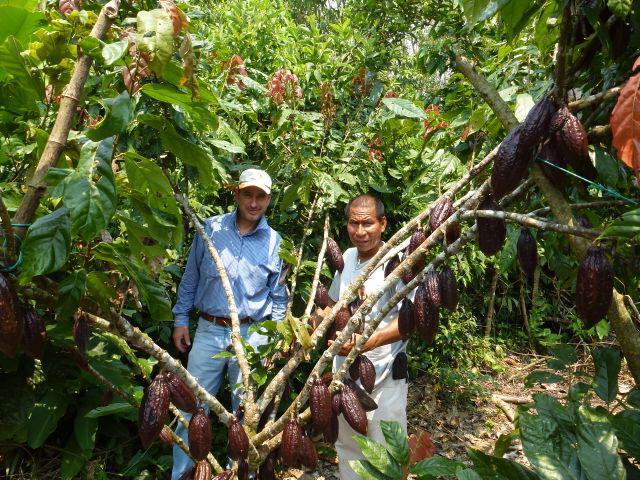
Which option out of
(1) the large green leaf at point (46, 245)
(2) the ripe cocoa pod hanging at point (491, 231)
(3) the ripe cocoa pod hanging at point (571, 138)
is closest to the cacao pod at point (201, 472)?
(1) the large green leaf at point (46, 245)

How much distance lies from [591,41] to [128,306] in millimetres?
2708

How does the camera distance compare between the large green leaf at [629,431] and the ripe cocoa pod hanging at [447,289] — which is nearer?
the large green leaf at [629,431]

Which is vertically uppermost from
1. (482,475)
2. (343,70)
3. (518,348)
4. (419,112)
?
(343,70)

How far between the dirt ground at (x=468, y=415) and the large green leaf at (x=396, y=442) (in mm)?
2356

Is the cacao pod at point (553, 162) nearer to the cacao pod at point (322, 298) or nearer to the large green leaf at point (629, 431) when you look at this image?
the large green leaf at point (629, 431)

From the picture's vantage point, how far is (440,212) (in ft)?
4.31

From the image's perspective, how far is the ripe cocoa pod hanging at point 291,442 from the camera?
1322mm

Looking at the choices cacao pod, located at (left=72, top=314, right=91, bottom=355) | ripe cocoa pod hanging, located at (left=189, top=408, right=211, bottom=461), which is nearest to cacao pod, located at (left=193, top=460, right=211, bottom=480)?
ripe cocoa pod hanging, located at (left=189, top=408, right=211, bottom=461)

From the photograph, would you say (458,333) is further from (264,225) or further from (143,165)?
(143,165)

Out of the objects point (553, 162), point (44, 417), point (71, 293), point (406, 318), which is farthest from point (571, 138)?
point (44, 417)

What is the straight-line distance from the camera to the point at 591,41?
97cm

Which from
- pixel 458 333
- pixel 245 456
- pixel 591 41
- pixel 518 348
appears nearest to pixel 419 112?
pixel 591 41

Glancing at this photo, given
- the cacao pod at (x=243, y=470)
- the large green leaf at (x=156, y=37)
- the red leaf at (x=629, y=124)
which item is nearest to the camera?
the red leaf at (x=629, y=124)

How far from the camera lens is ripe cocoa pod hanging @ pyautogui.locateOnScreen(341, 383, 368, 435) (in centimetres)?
134
